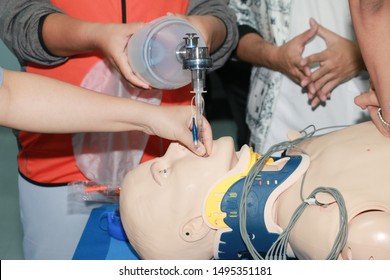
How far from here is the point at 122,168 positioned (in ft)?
5.11

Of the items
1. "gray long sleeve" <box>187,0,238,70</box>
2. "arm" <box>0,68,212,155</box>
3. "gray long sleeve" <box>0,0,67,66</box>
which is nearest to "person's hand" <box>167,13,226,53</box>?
"gray long sleeve" <box>187,0,238,70</box>

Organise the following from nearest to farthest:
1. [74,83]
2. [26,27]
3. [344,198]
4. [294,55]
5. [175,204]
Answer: [344,198] < [175,204] < [26,27] < [74,83] < [294,55]

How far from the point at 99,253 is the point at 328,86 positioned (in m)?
0.83

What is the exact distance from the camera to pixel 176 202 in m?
1.18

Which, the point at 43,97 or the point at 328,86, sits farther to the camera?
the point at 328,86

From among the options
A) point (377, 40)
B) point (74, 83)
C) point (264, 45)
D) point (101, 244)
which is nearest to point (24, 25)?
point (74, 83)

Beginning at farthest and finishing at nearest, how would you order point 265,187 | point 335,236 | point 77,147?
point 77,147, point 265,187, point 335,236

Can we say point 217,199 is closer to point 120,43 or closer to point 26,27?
point 120,43

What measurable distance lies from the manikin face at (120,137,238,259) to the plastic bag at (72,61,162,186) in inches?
12.2

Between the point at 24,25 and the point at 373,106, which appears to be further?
the point at 24,25

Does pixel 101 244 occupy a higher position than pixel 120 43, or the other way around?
pixel 120 43

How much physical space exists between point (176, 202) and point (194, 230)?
0.07 m

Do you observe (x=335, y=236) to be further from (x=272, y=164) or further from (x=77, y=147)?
(x=77, y=147)
